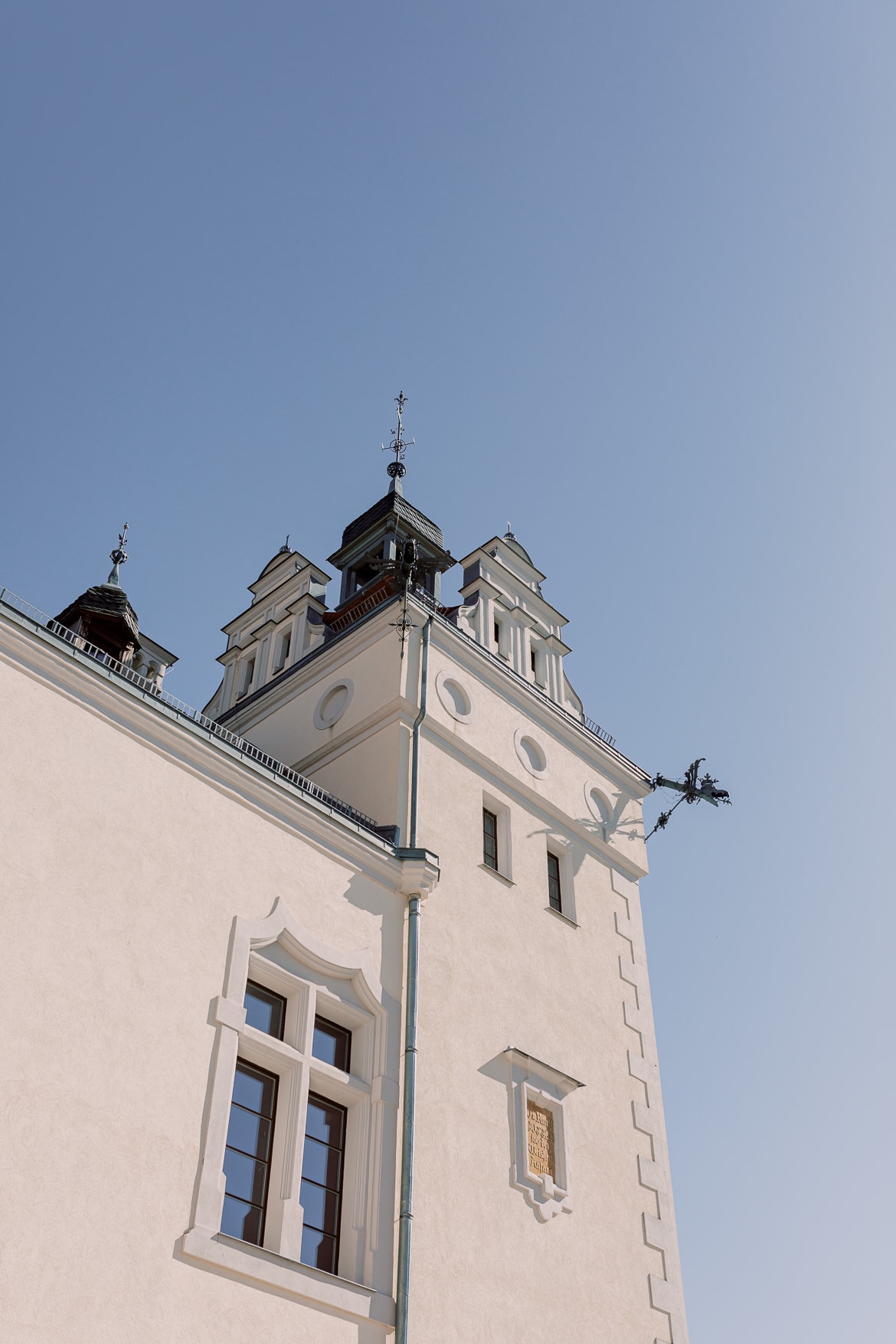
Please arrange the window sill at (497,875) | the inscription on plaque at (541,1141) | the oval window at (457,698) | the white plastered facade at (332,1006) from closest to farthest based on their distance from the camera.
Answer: the white plastered facade at (332,1006) → the inscription on plaque at (541,1141) → the window sill at (497,875) → the oval window at (457,698)

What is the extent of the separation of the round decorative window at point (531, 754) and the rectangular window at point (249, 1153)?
8.15 metres

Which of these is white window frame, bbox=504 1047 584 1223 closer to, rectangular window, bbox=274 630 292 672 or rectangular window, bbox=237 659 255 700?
rectangular window, bbox=274 630 292 672

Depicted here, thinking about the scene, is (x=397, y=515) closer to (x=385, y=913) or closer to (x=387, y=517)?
(x=387, y=517)

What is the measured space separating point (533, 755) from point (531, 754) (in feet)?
0.17

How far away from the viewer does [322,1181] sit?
547 inches

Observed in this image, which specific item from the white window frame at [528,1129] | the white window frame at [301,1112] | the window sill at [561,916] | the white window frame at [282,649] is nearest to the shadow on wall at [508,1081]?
the white window frame at [528,1129]

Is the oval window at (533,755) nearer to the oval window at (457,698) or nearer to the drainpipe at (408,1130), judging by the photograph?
the oval window at (457,698)

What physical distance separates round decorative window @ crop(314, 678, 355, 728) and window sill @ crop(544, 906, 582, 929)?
175 inches

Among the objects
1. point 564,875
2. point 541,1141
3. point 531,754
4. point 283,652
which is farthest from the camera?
point 283,652

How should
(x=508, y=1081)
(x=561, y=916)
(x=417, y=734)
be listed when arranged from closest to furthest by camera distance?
(x=508, y=1081) < (x=417, y=734) < (x=561, y=916)

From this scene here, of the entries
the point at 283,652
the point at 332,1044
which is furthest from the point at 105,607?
the point at 332,1044

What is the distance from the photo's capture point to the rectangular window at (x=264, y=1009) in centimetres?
1405

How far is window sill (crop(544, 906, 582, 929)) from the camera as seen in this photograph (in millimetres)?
19297

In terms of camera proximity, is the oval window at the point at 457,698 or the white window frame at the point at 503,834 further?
the oval window at the point at 457,698
